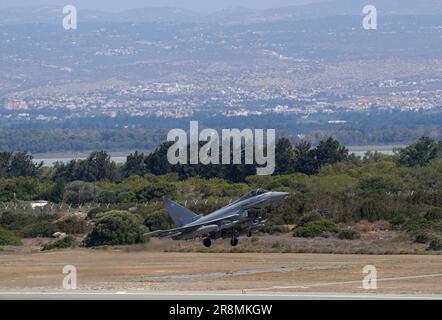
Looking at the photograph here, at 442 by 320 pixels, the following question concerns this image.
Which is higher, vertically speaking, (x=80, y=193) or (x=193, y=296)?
(x=193, y=296)

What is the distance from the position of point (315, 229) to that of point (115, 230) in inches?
485

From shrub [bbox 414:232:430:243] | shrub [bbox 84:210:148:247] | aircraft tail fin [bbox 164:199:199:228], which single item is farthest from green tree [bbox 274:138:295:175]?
aircraft tail fin [bbox 164:199:199:228]

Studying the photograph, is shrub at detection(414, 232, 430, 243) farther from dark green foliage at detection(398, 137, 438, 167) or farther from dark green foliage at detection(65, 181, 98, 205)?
dark green foliage at detection(398, 137, 438, 167)

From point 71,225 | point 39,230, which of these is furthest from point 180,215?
point 39,230

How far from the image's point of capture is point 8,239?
65.2 metres

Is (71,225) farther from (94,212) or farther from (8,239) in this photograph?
(8,239)

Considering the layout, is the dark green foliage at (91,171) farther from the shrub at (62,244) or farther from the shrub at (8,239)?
the shrub at (62,244)

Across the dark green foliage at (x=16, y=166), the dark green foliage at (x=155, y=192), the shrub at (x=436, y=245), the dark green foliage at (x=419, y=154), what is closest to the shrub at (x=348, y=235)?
the shrub at (x=436, y=245)

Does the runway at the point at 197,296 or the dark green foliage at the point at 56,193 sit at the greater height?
the runway at the point at 197,296

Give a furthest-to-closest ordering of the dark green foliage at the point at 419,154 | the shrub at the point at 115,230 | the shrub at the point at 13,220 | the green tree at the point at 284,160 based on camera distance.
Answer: the dark green foliage at the point at 419,154, the green tree at the point at 284,160, the shrub at the point at 13,220, the shrub at the point at 115,230

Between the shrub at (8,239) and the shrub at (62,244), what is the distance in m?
1.99

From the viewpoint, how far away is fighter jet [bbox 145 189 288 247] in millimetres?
54406

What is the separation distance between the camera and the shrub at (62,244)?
207 feet

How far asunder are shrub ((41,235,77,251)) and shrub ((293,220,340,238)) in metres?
12.4
